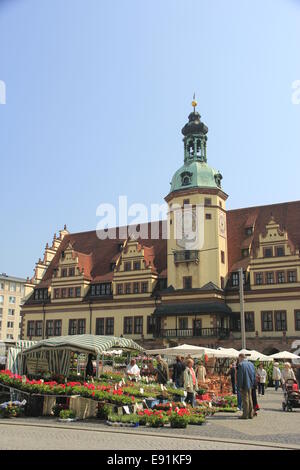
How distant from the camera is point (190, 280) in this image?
168 ft

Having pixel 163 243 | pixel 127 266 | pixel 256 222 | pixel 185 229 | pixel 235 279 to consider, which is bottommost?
pixel 235 279

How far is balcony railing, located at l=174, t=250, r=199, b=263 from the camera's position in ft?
168

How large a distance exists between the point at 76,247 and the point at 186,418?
167 ft

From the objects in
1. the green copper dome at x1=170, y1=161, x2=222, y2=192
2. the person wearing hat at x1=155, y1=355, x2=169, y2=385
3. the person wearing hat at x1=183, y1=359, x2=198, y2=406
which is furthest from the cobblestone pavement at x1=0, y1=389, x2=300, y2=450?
the green copper dome at x1=170, y1=161, x2=222, y2=192

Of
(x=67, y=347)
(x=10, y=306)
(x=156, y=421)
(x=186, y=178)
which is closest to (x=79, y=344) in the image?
(x=67, y=347)

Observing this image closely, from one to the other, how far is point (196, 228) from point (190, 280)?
16.7ft

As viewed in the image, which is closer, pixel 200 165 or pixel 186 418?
pixel 186 418

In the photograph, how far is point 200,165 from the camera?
54.4 m

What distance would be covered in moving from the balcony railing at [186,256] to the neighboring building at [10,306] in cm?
5947

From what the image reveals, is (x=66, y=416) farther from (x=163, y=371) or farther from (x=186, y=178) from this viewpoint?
(x=186, y=178)

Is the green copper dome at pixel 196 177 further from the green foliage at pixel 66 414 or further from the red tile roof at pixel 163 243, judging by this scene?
the green foliage at pixel 66 414

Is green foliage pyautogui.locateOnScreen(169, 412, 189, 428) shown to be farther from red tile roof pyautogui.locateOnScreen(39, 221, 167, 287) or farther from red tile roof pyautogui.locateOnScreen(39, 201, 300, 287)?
red tile roof pyautogui.locateOnScreen(39, 221, 167, 287)

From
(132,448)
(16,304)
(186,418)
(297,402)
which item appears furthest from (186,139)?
(16,304)
